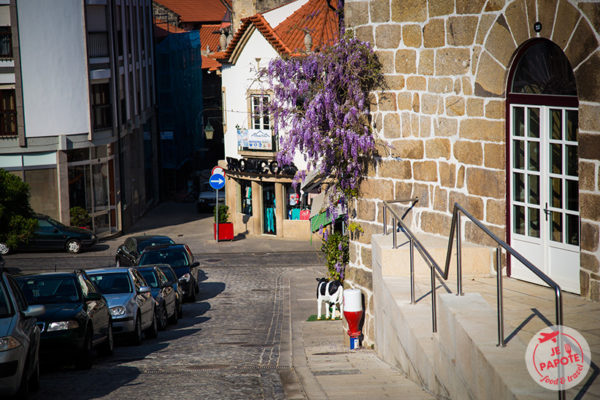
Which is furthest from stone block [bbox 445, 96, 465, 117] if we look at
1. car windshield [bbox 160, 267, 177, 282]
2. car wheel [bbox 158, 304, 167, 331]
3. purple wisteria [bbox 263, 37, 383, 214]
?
car windshield [bbox 160, 267, 177, 282]

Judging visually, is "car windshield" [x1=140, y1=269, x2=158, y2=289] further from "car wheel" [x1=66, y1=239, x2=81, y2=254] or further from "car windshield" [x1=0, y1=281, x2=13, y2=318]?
"car wheel" [x1=66, y1=239, x2=81, y2=254]

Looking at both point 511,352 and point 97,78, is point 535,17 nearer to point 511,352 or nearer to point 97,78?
point 511,352

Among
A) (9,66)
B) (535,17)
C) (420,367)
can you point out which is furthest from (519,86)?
(9,66)

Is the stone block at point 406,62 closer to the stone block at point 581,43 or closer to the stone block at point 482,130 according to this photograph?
the stone block at point 482,130

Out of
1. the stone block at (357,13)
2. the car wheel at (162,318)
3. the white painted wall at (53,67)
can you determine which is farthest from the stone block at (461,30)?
the white painted wall at (53,67)

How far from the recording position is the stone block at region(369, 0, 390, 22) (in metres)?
13.5

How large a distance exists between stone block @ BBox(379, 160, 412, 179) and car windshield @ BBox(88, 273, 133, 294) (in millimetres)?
6323

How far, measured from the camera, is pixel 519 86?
11234 millimetres

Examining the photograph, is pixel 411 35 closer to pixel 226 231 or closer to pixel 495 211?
pixel 495 211

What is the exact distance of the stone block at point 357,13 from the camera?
1385 cm

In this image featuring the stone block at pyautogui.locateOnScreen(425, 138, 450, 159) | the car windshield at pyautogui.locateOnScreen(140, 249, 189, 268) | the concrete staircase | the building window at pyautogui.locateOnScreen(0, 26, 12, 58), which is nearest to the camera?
the concrete staircase

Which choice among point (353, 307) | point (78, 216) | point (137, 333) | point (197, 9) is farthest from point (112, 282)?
point (197, 9)

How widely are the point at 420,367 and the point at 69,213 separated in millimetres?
29476

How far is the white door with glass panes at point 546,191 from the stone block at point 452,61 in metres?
1.11
